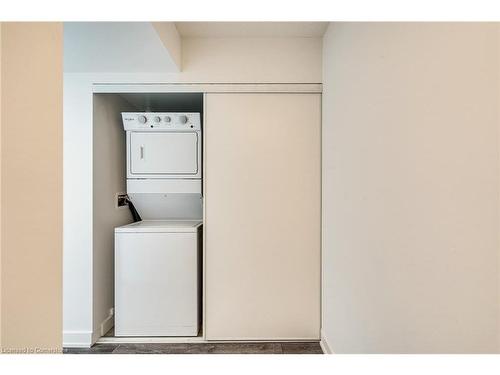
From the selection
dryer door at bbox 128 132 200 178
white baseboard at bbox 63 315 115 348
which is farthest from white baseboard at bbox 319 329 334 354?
white baseboard at bbox 63 315 115 348

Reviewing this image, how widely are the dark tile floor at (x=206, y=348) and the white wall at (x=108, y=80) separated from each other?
207 mm

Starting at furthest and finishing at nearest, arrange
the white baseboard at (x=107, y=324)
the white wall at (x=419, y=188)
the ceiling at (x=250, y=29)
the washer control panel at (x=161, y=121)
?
the washer control panel at (x=161, y=121) < the white baseboard at (x=107, y=324) < the ceiling at (x=250, y=29) < the white wall at (x=419, y=188)

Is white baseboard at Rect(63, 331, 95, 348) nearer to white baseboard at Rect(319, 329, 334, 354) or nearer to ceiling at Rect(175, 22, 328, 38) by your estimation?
white baseboard at Rect(319, 329, 334, 354)

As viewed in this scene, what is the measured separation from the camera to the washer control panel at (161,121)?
112 inches

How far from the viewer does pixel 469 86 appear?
2.85ft

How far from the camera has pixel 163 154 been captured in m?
2.90

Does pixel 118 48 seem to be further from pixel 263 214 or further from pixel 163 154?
pixel 263 214

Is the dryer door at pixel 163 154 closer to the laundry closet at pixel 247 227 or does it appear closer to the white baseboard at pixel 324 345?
the laundry closet at pixel 247 227

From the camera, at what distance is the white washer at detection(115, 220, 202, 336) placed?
2.65m

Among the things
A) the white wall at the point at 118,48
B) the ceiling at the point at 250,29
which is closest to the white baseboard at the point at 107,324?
the white wall at the point at 118,48

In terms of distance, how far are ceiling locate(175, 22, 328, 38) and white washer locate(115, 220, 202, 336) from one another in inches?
63.1
